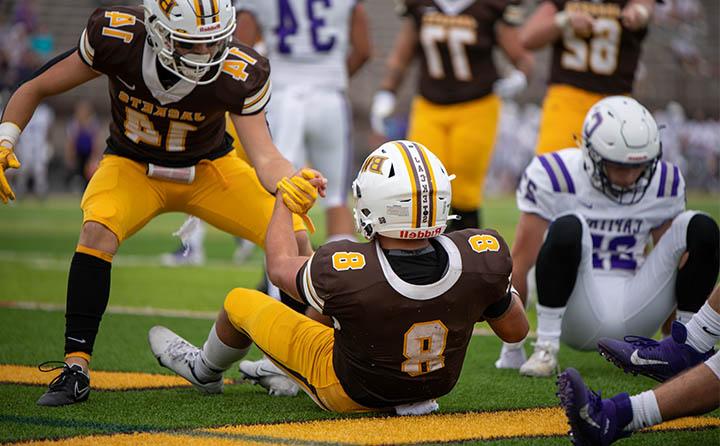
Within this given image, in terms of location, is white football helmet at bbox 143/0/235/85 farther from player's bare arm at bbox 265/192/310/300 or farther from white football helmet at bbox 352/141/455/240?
white football helmet at bbox 352/141/455/240

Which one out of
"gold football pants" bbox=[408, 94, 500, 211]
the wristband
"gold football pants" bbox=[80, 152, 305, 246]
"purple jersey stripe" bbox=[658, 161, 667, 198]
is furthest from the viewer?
"gold football pants" bbox=[408, 94, 500, 211]

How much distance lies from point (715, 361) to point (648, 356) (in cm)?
65

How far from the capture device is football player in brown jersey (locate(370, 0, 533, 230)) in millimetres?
7066

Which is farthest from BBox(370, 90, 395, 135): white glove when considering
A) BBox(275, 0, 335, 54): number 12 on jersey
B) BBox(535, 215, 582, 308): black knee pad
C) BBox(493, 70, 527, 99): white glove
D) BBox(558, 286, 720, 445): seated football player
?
BBox(558, 286, 720, 445): seated football player

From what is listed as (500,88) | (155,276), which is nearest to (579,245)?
(500,88)

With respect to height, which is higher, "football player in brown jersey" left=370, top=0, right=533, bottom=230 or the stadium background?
"football player in brown jersey" left=370, top=0, right=533, bottom=230

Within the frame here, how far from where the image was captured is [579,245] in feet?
14.3

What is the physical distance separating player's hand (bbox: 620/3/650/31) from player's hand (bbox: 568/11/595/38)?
187 mm

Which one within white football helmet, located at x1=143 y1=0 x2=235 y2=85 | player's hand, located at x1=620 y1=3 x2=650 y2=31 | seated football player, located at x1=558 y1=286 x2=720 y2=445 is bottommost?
seated football player, located at x1=558 y1=286 x2=720 y2=445

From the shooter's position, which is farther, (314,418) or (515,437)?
(314,418)

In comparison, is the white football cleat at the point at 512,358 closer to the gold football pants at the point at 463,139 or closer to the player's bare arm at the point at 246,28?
the gold football pants at the point at 463,139

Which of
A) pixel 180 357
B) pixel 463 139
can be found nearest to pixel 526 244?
pixel 180 357

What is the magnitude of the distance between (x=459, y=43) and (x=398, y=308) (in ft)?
13.4

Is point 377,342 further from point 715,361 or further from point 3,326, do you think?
point 3,326
